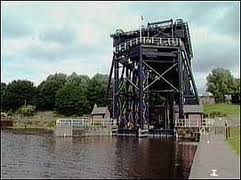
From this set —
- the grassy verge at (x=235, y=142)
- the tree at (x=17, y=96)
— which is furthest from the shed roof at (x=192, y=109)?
the tree at (x=17, y=96)

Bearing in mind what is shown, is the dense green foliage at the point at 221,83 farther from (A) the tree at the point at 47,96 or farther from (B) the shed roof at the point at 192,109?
(A) the tree at the point at 47,96

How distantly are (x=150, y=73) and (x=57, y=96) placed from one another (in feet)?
142

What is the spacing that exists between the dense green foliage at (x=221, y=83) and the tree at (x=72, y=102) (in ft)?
99.0

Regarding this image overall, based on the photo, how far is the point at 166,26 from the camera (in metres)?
53.2

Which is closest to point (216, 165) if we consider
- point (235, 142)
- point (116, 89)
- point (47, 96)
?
point (235, 142)

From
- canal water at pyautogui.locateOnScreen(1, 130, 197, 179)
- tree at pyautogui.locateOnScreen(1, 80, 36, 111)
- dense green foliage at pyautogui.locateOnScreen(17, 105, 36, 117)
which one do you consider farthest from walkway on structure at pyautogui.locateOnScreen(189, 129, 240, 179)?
tree at pyautogui.locateOnScreen(1, 80, 36, 111)

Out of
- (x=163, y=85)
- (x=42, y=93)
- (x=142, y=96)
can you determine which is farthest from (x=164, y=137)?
(x=42, y=93)

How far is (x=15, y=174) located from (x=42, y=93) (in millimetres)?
89880

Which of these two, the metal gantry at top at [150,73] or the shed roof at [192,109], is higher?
the metal gantry at top at [150,73]

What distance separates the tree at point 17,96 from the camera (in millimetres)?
105625

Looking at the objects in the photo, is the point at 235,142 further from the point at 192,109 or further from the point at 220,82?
the point at 220,82

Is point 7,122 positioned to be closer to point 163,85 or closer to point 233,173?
point 163,85

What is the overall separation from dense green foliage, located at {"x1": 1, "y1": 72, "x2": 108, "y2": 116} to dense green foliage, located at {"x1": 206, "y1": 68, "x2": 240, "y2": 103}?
25.8 meters

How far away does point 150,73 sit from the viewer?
57688mm
